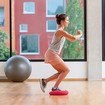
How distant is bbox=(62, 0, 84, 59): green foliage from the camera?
684cm

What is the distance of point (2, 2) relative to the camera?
267 inches

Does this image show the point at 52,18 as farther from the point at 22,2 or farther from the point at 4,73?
the point at 4,73

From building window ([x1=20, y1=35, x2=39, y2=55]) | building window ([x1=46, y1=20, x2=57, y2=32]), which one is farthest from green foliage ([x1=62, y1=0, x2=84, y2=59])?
building window ([x1=20, y1=35, x2=39, y2=55])

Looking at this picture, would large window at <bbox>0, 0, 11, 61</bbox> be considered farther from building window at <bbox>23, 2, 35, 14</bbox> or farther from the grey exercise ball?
the grey exercise ball

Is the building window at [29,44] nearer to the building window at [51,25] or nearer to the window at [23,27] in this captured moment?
the window at [23,27]

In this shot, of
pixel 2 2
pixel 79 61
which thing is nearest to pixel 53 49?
pixel 79 61

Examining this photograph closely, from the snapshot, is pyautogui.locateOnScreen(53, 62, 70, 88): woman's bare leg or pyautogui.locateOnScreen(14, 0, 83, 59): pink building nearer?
pyautogui.locateOnScreen(53, 62, 70, 88): woman's bare leg

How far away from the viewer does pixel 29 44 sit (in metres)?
6.90

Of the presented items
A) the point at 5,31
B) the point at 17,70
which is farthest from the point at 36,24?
the point at 17,70

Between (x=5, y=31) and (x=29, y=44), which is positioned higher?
(x=5, y=31)

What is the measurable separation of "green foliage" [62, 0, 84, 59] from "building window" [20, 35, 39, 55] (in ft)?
2.41

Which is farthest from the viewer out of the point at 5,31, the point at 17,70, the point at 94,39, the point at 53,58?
the point at 5,31

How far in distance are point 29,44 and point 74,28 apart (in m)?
1.23

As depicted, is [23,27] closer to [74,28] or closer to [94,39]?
[74,28]
